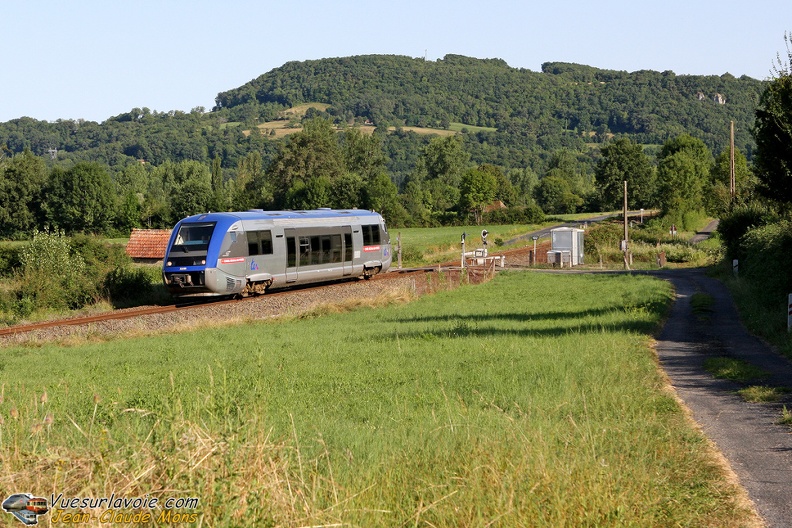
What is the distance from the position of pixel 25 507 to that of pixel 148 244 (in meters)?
50.7

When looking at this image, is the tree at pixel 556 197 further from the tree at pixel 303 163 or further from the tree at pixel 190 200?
the tree at pixel 190 200

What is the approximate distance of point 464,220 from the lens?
120 metres

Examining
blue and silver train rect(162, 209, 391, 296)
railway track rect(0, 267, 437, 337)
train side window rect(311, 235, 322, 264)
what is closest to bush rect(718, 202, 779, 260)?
blue and silver train rect(162, 209, 391, 296)

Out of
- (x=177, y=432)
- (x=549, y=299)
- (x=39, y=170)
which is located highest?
(x=39, y=170)

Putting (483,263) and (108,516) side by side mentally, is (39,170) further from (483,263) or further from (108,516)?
(108,516)

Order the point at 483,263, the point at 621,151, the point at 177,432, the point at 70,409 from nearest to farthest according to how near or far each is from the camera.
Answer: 1. the point at 177,432
2. the point at 70,409
3. the point at 483,263
4. the point at 621,151

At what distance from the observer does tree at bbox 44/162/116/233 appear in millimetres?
97250

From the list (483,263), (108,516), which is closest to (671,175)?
(483,263)

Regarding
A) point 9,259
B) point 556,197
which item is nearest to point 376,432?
point 9,259

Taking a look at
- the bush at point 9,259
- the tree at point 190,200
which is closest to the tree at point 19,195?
the tree at point 190,200

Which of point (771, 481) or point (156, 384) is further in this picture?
point (156, 384)

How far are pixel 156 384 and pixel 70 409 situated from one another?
2.64 metres

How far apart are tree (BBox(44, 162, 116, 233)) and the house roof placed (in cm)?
4412

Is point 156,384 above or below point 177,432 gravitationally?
below
